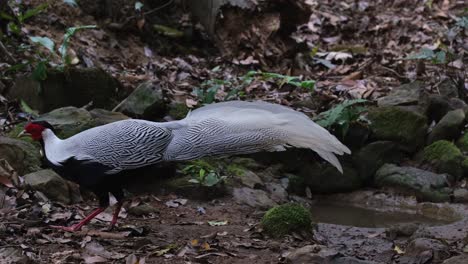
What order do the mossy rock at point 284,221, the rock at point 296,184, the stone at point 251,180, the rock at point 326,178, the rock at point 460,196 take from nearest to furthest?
the mossy rock at point 284,221, the stone at point 251,180, the rock at point 460,196, the rock at point 296,184, the rock at point 326,178

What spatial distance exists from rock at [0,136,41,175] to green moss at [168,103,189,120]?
1609 millimetres

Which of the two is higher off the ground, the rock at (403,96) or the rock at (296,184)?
the rock at (403,96)

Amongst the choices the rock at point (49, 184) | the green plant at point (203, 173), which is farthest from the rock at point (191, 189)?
the rock at point (49, 184)

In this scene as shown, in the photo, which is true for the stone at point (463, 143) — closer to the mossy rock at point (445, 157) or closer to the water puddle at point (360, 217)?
the mossy rock at point (445, 157)

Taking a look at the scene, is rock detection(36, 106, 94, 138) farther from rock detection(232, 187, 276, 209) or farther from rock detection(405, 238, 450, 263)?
rock detection(405, 238, 450, 263)

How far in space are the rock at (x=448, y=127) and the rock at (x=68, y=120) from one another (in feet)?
11.9

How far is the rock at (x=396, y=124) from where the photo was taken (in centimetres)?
735

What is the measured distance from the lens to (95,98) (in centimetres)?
704

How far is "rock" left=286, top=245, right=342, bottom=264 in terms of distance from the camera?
13.4 ft

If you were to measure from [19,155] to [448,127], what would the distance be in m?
4.38

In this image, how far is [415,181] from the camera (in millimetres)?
6895

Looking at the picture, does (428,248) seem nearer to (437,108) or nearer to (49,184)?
(49,184)

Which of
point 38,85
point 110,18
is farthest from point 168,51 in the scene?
point 38,85

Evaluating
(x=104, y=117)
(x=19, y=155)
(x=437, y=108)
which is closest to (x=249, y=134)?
(x=19, y=155)
